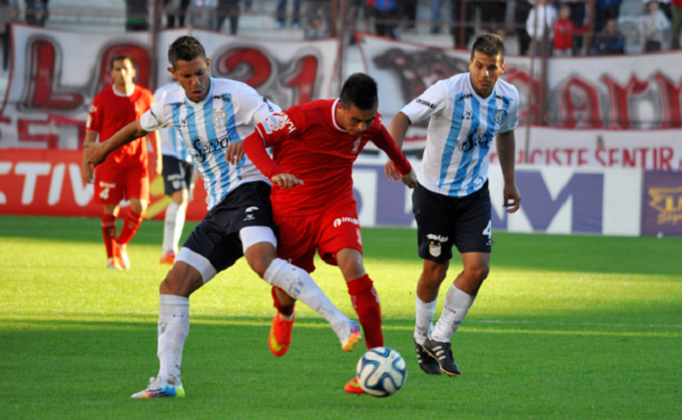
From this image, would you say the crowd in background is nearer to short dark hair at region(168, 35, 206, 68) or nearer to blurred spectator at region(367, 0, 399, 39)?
blurred spectator at region(367, 0, 399, 39)

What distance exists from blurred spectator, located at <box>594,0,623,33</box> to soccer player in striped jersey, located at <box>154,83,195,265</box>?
485 inches

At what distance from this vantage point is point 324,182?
16.2 ft

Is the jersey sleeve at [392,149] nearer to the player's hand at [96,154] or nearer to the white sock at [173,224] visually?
the player's hand at [96,154]

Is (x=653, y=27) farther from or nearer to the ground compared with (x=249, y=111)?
farther from the ground

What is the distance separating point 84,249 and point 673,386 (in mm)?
8332

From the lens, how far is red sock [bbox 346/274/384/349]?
4.55 m

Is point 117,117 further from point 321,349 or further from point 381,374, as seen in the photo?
point 381,374

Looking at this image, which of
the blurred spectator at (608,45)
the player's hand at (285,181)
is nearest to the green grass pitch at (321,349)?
the player's hand at (285,181)

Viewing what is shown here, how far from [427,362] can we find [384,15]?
47.4 ft

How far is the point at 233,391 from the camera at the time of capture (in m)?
4.47

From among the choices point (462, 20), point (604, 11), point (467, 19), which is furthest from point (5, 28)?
point (604, 11)

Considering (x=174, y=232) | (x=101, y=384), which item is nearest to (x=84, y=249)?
(x=174, y=232)

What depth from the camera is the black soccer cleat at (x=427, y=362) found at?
203 inches

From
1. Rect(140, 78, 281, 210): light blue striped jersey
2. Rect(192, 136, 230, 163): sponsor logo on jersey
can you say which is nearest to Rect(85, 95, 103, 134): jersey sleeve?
Rect(140, 78, 281, 210): light blue striped jersey
